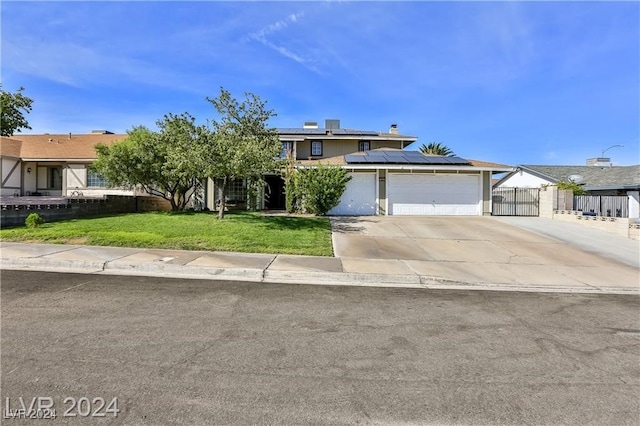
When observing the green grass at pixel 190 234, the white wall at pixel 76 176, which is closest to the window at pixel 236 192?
the green grass at pixel 190 234

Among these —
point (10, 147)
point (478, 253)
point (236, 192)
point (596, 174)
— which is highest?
point (10, 147)

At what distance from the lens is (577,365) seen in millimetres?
3816

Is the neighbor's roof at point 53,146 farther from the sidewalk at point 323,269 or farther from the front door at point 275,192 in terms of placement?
the sidewalk at point 323,269

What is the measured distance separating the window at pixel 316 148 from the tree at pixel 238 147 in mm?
9817

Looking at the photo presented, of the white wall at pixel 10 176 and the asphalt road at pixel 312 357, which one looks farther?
the white wall at pixel 10 176

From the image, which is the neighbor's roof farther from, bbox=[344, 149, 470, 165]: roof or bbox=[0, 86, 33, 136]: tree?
bbox=[344, 149, 470, 165]: roof

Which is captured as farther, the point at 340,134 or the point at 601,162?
the point at 601,162

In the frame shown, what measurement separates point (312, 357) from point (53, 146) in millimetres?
29629

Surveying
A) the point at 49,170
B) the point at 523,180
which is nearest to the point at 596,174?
the point at 523,180

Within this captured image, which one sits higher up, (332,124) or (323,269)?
(332,124)

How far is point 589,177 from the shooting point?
27172 millimetres

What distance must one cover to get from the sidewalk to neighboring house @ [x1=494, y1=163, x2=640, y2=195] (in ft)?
50.4

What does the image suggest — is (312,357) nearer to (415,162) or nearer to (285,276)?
(285,276)

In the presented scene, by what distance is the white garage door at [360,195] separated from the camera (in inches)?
770
